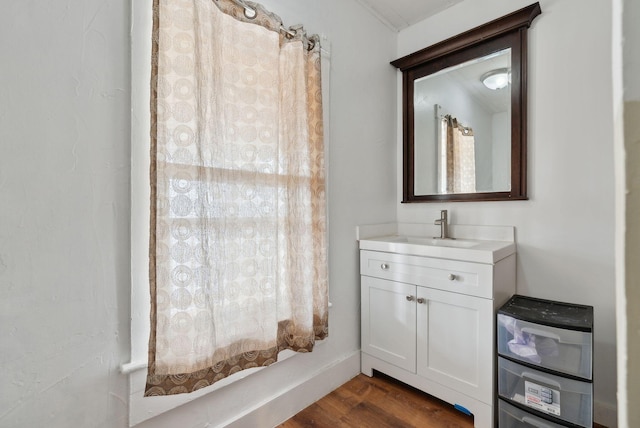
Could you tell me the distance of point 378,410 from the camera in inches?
64.6

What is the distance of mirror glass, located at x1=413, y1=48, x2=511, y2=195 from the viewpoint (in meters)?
1.88

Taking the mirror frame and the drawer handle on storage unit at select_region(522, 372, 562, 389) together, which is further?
the mirror frame

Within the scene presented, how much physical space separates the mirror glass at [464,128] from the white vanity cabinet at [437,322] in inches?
23.0

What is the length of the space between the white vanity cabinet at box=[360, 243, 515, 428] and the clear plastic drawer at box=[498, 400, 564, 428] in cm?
5

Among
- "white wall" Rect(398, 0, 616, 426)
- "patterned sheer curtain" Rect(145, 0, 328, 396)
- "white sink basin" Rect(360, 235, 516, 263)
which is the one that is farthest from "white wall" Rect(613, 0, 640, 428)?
"white wall" Rect(398, 0, 616, 426)

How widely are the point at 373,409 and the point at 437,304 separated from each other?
0.67 metres

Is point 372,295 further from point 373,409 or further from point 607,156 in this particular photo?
point 607,156

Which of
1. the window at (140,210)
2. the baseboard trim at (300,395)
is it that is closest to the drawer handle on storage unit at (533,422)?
the baseboard trim at (300,395)

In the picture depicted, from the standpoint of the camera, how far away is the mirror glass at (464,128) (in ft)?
6.18

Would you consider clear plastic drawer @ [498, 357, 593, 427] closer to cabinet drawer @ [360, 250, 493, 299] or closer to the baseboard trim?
cabinet drawer @ [360, 250, 493, 299]

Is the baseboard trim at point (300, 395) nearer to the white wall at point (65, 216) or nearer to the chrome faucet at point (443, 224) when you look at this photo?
the white wall at point (65, 216)

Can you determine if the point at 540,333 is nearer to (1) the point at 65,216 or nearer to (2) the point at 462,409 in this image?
(2) the point at 462,409

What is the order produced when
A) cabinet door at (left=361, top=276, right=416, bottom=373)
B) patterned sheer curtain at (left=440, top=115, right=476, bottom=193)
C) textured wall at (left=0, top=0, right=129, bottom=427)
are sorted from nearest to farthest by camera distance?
textured wall at (left=0, top=0, right=129, bottom=427) → cabinet door at (left=361, top=276, right=416, bottom=373) → patterned sheer curtain at (left=440, top=115, right=476, bottom=193)

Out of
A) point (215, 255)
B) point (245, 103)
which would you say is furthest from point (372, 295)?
point (245, 103)
